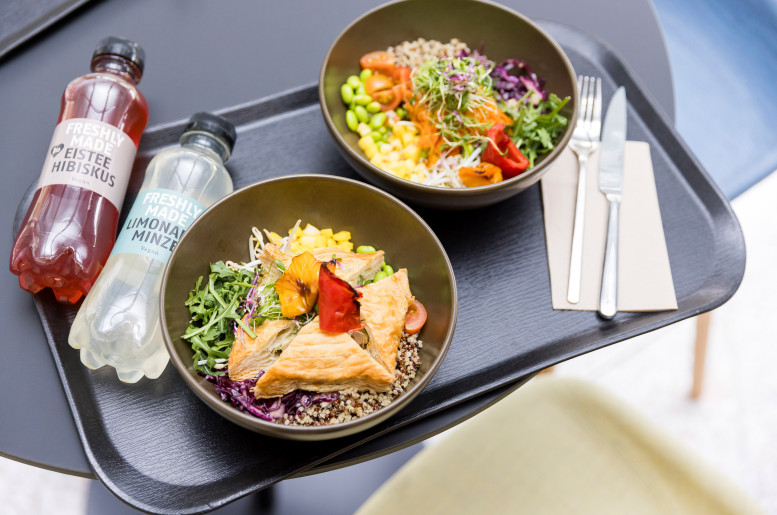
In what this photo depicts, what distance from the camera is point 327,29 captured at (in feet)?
6.91

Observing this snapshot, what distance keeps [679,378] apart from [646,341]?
8.7 inches

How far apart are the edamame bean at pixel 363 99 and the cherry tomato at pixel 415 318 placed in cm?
65

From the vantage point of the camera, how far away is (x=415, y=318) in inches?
60.7

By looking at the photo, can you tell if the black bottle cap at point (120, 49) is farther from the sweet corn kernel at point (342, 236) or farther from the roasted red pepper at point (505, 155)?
the roasted red pepper at point (505, 155)

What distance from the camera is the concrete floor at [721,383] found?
9.41 ft

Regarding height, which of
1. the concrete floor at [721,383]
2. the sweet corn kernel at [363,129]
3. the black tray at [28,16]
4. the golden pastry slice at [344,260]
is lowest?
the concrete floor at [721,383]

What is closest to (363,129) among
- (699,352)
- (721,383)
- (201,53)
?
(201,53)

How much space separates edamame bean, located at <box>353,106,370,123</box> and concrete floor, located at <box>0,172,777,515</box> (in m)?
1.63

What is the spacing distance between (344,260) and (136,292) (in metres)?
0.51

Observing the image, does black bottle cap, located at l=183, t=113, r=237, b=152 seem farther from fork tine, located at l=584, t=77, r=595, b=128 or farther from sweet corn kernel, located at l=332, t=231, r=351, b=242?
fork tine, located at l=584, t=77, r=595, b=128

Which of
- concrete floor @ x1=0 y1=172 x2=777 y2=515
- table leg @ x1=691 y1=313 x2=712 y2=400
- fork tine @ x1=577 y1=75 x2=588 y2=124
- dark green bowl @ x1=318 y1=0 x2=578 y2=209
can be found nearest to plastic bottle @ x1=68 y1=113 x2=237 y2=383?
dark green bowl @ x1=318 y1=0 x2=578 y2=209

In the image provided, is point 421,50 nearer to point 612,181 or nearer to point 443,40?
point 443,40

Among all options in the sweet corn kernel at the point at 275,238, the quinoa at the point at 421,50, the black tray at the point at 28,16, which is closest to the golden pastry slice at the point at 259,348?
the sweet corn kernel at the point at 275,238

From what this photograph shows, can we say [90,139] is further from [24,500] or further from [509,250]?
[24,500]
